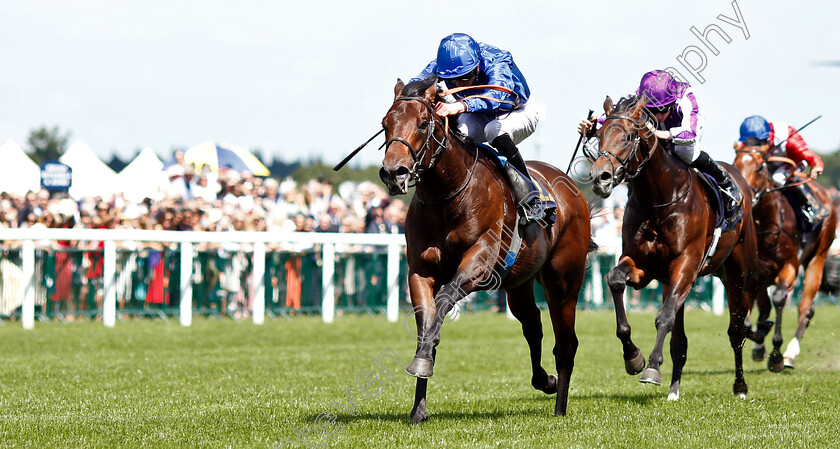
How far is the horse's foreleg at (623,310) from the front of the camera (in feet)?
22.6

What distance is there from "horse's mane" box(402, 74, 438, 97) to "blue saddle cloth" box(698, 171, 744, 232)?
2.86 meters

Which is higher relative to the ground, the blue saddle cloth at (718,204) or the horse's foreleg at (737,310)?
the blue saddle cloth at (718,204)

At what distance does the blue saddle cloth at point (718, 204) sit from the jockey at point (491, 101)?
6.13ft

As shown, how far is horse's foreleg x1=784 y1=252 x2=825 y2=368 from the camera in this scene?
984 cm

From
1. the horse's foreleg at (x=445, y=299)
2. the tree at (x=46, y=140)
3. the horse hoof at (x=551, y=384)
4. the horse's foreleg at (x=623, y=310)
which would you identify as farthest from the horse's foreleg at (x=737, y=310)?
the tree at (x=46, y=140)

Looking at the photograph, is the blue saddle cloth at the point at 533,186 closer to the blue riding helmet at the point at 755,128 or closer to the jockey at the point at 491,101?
the jockey at the point at 491,101

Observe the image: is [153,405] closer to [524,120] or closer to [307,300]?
[524,120]

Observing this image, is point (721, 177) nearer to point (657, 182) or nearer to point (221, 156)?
point (657, 182)

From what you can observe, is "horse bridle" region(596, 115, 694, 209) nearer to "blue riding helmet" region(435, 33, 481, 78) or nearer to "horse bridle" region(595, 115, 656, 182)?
"horse bridle" region(595, 115, 656, 182)

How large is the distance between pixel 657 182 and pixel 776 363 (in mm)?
3025

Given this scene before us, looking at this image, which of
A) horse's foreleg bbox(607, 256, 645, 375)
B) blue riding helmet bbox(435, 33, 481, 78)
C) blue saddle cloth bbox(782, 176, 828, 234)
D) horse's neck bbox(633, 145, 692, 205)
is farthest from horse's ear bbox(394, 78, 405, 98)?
blue saddle cloth bbox(782, 176, 828, 234)

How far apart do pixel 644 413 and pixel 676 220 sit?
1504 mm

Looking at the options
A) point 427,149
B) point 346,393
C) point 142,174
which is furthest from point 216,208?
point 427,149

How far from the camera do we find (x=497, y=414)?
20.9ft
